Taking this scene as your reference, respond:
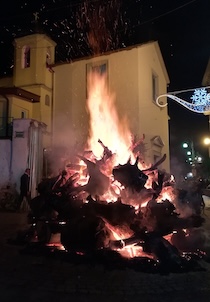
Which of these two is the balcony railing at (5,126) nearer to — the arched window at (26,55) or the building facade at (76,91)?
the building facade at (76,91)

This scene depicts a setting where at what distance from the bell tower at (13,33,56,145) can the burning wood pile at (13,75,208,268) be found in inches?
505

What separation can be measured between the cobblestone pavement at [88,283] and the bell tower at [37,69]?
591 inches

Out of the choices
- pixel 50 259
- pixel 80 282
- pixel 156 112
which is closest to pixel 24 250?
pixel 50 259

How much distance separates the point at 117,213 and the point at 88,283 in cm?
177

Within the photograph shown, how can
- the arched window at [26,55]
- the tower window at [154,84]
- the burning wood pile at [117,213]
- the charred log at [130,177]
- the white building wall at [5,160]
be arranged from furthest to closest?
1. the arched window at [26,55]
2. the tower window at [154,84]
3. the white building wall at [5,160]
4. the charred log at [130,177]
5. the burning wood pile at [117,213]

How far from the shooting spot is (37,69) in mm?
20547

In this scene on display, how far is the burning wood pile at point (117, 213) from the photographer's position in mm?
6098

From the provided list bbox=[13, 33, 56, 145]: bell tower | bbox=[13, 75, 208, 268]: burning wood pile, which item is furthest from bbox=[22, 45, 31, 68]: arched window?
bbox=[13, 75, 208, 268]: burning wood pile

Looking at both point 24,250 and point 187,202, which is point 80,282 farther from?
point 187,202

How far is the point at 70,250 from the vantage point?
20.5 ft

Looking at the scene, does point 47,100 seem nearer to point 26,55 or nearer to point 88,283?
point 26,55

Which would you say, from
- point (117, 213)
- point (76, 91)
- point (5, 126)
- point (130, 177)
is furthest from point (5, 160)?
point (117, 213)

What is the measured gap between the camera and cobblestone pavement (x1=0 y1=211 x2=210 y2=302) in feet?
14.0

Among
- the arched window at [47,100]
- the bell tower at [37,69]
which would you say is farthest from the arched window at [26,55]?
the arched window at [47,100]
